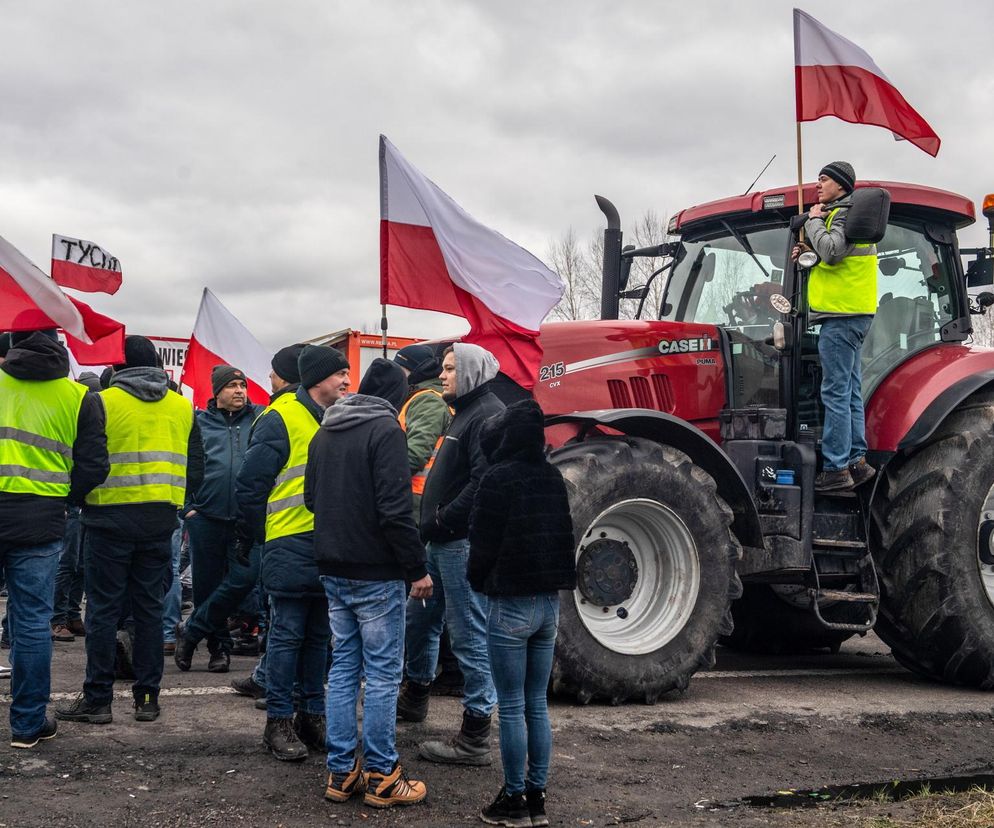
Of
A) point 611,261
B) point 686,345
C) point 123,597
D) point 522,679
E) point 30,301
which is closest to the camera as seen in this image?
point 522,679

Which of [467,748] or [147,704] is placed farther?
[147,704]

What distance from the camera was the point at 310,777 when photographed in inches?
186

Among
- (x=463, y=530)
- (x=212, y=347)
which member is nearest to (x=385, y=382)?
(x=463, y=530)

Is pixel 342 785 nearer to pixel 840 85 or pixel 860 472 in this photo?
pixel 860 472

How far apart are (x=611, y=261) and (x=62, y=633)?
4781 millimetres

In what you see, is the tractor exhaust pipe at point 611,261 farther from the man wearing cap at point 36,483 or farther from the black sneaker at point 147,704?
the black sneaker at point 147,704

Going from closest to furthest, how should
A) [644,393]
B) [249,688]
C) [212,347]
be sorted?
[249,688]
[644,393]
[212,347]

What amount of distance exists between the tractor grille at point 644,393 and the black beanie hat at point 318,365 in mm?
2202

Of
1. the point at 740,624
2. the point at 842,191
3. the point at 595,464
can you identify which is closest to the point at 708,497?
the point at 595,464

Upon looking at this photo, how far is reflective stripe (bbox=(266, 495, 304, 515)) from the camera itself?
17.0 ft

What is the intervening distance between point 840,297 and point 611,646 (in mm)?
2558

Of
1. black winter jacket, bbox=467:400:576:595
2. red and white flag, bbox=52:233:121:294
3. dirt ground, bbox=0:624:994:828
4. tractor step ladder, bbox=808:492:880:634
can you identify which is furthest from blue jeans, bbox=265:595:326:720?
red and white flag, bbox=52:233:121:294

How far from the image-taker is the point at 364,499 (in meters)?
4.68

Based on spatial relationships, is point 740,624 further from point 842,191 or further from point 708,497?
point 842,191
